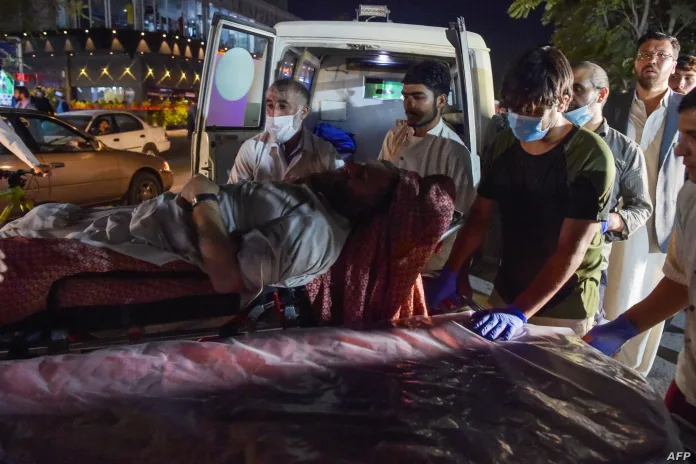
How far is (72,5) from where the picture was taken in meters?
15.2

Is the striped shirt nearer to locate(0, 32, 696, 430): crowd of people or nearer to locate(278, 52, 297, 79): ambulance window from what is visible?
locate(0, 32, 696, 430): crowd of people

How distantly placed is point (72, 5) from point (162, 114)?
1628cm

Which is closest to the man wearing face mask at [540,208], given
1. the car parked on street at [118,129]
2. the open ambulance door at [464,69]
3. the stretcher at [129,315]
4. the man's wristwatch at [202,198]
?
the stretcher at [129,315]

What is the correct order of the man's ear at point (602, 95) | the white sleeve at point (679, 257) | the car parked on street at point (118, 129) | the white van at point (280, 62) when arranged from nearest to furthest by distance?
1. the white sleeve at point (679, 257)
2. the man's ear at point (602, 95)
3. the white van at point (280, 62)
4. the car parked on street at point (118, 129)

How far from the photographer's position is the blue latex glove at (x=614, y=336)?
2.04m

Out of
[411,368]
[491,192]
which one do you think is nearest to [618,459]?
[411,368]

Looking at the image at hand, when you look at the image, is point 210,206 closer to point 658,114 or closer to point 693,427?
point 693,427

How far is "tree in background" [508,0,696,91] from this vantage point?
9000mm

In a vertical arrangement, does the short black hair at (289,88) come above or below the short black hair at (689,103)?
above

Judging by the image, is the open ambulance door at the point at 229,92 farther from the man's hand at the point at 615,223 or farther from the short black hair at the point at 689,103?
the short black hair at the point at 689,103

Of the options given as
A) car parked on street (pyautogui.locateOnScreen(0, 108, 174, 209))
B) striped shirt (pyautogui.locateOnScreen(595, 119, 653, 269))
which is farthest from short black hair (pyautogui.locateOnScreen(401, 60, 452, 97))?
car parked on street (pyautogui.locateOnScreen(0, 108, 174, 209))

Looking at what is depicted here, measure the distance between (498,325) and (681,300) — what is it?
2.17ft

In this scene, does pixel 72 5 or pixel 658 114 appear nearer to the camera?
pixel 658 114

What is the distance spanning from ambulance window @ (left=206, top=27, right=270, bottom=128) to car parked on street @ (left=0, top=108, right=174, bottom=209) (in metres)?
3.47
